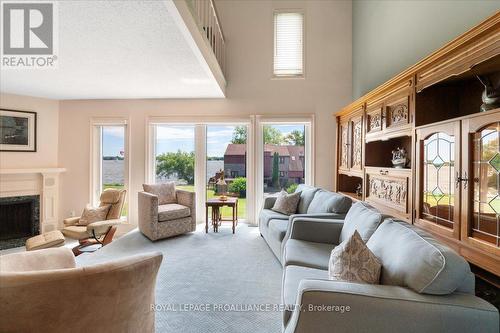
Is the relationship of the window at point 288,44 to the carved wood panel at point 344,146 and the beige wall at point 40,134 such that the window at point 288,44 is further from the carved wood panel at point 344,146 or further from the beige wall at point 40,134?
the beige wall at point 40,134

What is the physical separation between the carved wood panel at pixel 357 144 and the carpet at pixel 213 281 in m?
1.73

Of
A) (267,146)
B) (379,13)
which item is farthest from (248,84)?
(379,13)

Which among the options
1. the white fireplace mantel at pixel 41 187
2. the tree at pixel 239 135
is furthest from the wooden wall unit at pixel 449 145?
the white fireplace mantel at pixel 41 187

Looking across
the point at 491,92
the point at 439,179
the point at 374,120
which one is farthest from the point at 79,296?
the point at 374,120

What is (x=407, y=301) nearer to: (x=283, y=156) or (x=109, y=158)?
(x=283, y=156)

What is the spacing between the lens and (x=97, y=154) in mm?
4977

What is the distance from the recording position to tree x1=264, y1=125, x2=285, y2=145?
4777 millimetres

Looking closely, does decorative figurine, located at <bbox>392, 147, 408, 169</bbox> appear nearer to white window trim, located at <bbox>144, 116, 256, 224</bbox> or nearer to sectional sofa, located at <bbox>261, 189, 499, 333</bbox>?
sectional sofa, located at <bbox>261, 189, 499, 333</bbox>

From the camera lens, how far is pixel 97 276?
1.08 metres

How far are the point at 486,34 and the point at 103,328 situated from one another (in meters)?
2.60

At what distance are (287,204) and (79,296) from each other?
118 inches

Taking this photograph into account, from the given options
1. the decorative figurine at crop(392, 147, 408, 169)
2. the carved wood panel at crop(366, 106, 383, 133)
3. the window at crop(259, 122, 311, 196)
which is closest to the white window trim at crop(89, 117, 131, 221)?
the window at crop(259, 122, 311, 196)

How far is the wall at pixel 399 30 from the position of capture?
2.19 meters

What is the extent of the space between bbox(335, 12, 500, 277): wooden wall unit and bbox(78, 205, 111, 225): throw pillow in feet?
13.3
